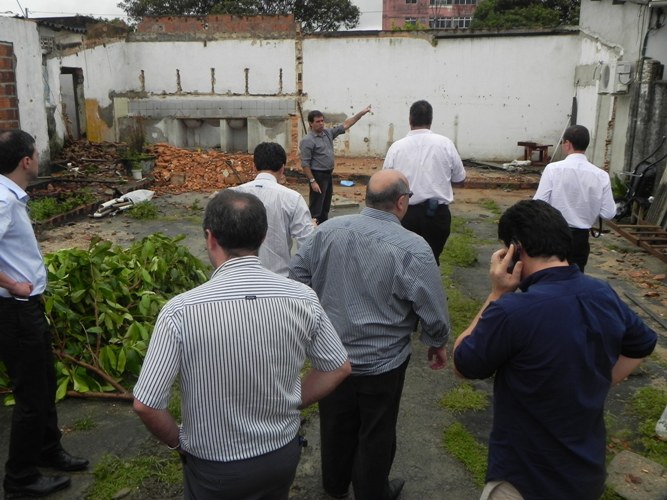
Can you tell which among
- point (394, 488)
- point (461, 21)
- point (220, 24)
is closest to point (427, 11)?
point (461, 21)

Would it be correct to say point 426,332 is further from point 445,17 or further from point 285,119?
point 445,17

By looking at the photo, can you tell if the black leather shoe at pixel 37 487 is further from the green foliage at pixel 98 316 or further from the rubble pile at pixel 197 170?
the rubble pile at pixel 197 170

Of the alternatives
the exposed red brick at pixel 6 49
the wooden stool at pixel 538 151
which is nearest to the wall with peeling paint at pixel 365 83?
the wooden stool at pixel 538 151

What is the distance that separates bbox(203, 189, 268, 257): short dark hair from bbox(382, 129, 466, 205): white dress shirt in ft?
11.5

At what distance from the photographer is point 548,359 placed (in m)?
1.92

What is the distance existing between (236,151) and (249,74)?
7.48 feet

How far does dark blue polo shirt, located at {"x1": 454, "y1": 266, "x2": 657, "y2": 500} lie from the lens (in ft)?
6.30

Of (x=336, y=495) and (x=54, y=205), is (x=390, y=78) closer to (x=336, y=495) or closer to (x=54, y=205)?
(x=54, y=205)

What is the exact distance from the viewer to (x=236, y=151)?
685 inches

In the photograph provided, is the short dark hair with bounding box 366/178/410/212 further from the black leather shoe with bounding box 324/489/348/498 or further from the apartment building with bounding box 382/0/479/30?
the apartment building with bounding box 382/0/479/30

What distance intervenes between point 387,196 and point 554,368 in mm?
1289

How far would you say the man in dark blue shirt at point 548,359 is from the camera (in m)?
1.92

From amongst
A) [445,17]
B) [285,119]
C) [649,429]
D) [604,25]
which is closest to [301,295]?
[649,429]

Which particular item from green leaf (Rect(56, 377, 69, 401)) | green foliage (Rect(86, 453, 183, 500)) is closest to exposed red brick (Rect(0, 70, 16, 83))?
green leaf (Rect(56, 377, 69, 401))
